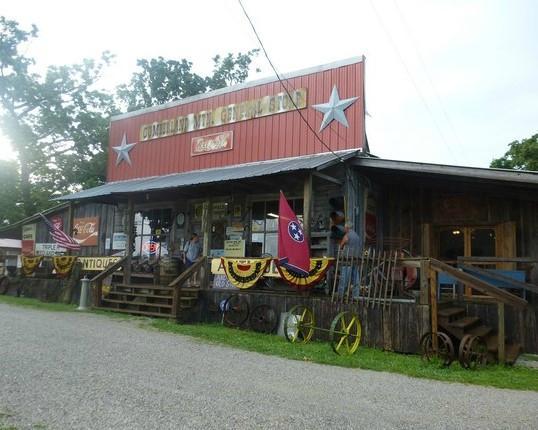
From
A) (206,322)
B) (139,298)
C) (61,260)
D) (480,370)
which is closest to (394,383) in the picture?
(480,370)

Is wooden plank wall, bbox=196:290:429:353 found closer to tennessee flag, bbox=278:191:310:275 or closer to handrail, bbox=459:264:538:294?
tennessee flag, bbox=278:191:310:275

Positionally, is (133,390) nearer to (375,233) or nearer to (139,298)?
(139,298)

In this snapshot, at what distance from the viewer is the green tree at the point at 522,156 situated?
26453mm

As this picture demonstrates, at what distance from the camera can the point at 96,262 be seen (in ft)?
45.9

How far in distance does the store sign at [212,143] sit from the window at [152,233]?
2097 mm

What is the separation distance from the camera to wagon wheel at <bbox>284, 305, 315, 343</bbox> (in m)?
8.64

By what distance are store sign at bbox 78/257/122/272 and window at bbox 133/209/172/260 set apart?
132 cm

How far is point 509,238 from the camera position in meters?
10.3

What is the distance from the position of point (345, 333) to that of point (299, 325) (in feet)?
3.46

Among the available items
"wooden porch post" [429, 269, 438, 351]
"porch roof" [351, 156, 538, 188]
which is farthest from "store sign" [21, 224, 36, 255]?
"wooden porch post" [429, 269, 438, 351]

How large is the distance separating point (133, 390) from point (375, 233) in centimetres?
841

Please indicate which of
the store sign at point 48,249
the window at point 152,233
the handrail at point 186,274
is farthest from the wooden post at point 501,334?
the store sign at point 48,249

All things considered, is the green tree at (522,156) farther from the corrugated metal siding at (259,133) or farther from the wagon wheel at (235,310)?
the wagon wheel at (235,310)

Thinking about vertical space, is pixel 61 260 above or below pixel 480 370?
above
